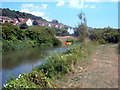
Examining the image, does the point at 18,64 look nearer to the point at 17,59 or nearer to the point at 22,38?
the point at 17,59

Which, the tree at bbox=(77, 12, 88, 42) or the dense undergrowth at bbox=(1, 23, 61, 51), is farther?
the dense undergrowth at bbox=(1, 23, 61, 51)

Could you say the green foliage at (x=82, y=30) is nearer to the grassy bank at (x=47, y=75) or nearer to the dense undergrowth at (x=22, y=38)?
the grassy bank at (x=47, y=75)

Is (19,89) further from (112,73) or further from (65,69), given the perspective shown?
(112,73)

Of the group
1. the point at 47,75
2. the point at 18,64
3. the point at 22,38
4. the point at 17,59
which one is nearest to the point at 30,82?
the point at 47,75

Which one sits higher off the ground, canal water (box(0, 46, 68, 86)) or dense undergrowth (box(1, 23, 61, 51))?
dense undergrowth (box(1, 23, 61, 51))

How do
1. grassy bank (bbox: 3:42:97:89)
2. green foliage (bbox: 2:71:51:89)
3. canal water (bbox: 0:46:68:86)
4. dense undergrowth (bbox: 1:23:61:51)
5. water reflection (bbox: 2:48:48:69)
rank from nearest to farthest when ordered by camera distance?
1. green foliage (bbox: 2:71:51:89)
2. grassy bank (bbox: 3:42:97:89)
3. canal water (bbox: 0:46:68:86)
4. water reflection (bbox: 2:48:48:69)
5. dense undergrowth (bbox: 1:23:61:51)

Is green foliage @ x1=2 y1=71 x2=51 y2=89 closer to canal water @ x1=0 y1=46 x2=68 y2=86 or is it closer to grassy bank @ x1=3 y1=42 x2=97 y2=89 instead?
grassy bank @ x1=3 y1=42 x2=97 y2=89

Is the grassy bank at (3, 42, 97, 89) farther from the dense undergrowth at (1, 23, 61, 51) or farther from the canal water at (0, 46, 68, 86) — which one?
the dense undergrowth at (1, 23, 61, 51)

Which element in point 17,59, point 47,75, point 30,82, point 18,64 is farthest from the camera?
point 17,59

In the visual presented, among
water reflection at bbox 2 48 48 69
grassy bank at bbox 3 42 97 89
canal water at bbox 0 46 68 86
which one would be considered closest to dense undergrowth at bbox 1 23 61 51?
water reflection at bbox 2 48 48 69

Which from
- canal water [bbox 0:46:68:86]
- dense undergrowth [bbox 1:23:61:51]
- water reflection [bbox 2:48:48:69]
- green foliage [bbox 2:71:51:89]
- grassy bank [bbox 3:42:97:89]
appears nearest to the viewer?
green foliage [bbox 2:71:51:89]

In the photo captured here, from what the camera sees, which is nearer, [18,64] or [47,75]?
[47,75]

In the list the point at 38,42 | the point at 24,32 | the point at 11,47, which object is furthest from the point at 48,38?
the point at 11,47

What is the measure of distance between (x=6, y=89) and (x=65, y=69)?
234 cm
